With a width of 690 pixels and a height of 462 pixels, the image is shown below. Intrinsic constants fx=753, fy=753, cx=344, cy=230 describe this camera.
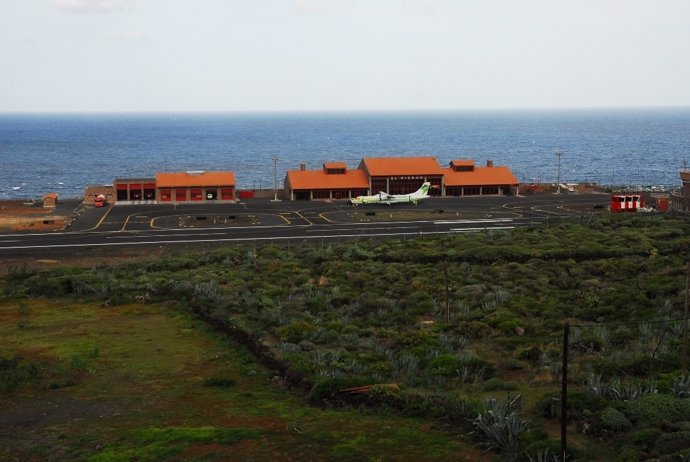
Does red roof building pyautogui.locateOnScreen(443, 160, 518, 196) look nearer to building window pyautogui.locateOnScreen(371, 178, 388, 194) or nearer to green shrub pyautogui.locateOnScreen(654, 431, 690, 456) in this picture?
building window pyautogui.locateOnScreen(371, 178, 388, 194)

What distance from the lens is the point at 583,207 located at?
93.9 metres

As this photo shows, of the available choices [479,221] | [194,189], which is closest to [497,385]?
[479,221]

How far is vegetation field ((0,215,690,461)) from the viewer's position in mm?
23125

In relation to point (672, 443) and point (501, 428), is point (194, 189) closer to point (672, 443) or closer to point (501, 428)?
point (501, 428)

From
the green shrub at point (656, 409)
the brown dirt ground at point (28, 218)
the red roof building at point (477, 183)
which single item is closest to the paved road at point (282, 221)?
the brown dirt ground at point (28, 218)

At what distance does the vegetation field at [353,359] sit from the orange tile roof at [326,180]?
4660cm

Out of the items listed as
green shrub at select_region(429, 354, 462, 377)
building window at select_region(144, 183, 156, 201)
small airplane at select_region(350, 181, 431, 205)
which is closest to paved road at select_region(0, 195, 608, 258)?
small airplane at select_region(350, 181, 431, 205)

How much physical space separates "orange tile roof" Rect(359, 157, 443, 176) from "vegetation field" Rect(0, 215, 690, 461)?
48.4 metres

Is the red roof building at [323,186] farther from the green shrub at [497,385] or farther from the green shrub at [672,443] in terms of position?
the green shrub at [672,443]

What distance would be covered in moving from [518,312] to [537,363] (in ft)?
29.0

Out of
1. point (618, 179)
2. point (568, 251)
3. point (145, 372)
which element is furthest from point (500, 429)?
point (618, 179)

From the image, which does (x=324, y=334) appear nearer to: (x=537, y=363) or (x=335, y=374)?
(x=335, y=374)

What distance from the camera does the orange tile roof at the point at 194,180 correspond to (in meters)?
101

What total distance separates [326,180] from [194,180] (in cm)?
1801
